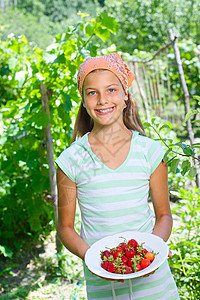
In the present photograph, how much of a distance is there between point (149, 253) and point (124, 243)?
0.32ft

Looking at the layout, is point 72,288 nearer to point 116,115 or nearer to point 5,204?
point 5,204

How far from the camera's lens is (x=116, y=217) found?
1.31 m

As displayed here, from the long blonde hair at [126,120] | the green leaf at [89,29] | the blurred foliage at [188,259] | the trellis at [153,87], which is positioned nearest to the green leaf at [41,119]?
the green leaf at [89,29]

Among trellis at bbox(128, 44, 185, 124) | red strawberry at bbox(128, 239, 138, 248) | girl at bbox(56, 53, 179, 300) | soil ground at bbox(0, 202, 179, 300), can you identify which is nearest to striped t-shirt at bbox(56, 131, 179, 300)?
girl at bbox(56, 53, 179, 300)

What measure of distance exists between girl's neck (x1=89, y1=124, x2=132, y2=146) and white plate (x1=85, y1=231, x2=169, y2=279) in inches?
14.0

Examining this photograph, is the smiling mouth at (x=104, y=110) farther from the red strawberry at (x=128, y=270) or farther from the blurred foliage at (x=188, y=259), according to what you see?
the blurred foliage at (x=188, y=259)

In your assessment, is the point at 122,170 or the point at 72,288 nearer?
the point at 122,170

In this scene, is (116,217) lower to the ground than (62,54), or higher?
lower

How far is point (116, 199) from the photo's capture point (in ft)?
4.28

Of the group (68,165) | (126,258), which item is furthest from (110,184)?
(126,258)

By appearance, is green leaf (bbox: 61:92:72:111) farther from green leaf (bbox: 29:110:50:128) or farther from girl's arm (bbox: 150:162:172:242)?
girl's arm (bbox: 150:162:172:242)

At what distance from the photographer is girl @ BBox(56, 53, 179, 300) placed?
1297mm

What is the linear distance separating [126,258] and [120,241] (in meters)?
0.10

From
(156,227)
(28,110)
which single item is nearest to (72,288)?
(28,110)
